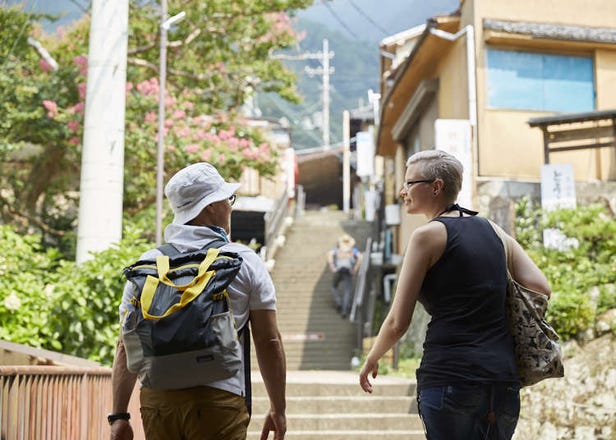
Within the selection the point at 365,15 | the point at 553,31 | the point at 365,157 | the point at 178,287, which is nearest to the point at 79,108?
the point at 553,31

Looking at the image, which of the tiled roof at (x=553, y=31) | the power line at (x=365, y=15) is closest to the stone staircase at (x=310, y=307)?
the power line at (x=365, y=15)

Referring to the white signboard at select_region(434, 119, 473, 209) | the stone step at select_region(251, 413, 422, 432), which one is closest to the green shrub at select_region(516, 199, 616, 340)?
the white signboard at select_region(434, 119, 473, 209)

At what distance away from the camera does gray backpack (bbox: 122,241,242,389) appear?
288cm

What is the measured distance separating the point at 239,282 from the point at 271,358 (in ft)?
1.06

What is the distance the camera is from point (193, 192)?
325 centimetres

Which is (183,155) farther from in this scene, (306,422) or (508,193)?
(306,422)

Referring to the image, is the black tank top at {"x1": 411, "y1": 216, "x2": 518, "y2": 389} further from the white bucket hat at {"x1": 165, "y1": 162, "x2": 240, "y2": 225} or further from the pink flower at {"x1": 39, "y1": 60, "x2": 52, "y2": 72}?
the pink flower at {"x1": 39, "y1": 60, "x2": 52, "y2": 72}

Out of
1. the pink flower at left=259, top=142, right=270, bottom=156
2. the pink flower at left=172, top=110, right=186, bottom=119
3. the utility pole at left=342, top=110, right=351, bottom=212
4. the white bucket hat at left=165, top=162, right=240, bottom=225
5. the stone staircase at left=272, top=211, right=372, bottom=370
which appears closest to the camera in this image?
the white bucket hat at left=165, top=162, right=240, bottom=225

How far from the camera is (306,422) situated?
30.6 ft

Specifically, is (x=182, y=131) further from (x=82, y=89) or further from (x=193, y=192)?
(x=193, y=192)

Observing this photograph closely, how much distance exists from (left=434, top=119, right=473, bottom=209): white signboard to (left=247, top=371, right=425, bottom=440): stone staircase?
4.10m

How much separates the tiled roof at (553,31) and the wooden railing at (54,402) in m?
10.2

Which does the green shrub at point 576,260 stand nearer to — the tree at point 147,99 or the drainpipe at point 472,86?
the drainpipe at point 472,86

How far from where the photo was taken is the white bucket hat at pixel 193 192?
10.6ft
